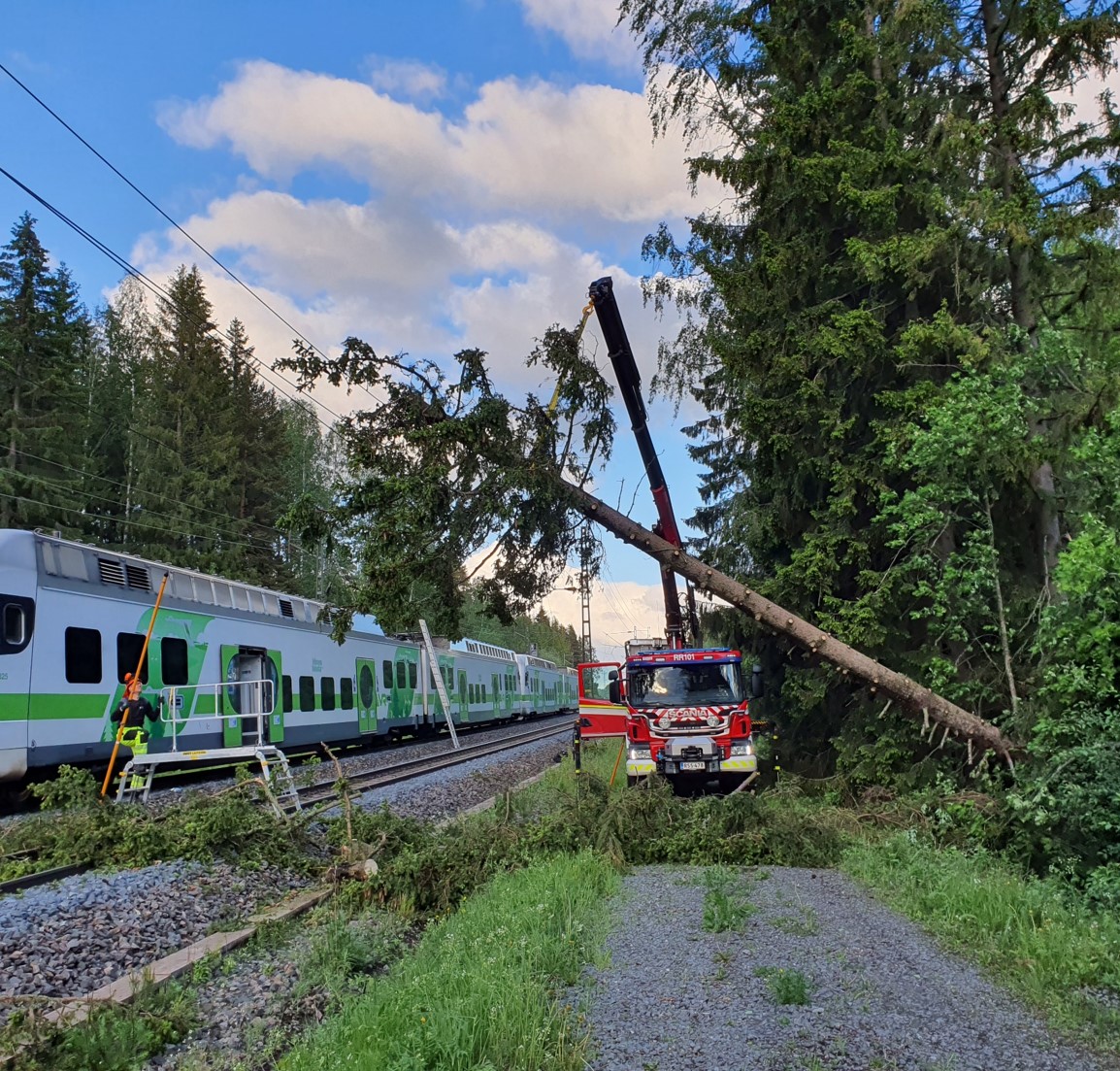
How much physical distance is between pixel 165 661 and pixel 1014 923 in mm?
13104

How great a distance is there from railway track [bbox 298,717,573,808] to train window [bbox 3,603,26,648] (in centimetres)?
427

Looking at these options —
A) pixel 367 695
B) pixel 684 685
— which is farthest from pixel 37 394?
pixel 684 685

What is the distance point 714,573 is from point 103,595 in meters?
9.17

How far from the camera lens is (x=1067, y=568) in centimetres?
866

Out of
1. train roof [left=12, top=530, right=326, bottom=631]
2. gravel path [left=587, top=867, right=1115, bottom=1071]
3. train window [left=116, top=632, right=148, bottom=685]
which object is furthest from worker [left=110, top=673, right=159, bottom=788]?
gravel path [left=587, top=867, right=1115, bottom=1071]

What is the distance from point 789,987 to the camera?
529cm

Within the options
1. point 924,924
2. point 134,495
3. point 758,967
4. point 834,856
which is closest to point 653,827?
point 834,856

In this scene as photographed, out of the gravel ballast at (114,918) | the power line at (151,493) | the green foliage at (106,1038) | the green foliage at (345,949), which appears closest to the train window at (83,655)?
the gravel ballast at (114,918)

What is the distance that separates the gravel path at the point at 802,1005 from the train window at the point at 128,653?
32.6 ft

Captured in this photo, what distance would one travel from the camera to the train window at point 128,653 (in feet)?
46.6

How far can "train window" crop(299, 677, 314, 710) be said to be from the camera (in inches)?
798

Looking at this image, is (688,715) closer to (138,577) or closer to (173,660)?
(173,660)

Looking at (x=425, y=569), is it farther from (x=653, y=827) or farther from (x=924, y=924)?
(x=924, y=924)

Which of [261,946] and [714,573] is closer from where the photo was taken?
[261,946]
